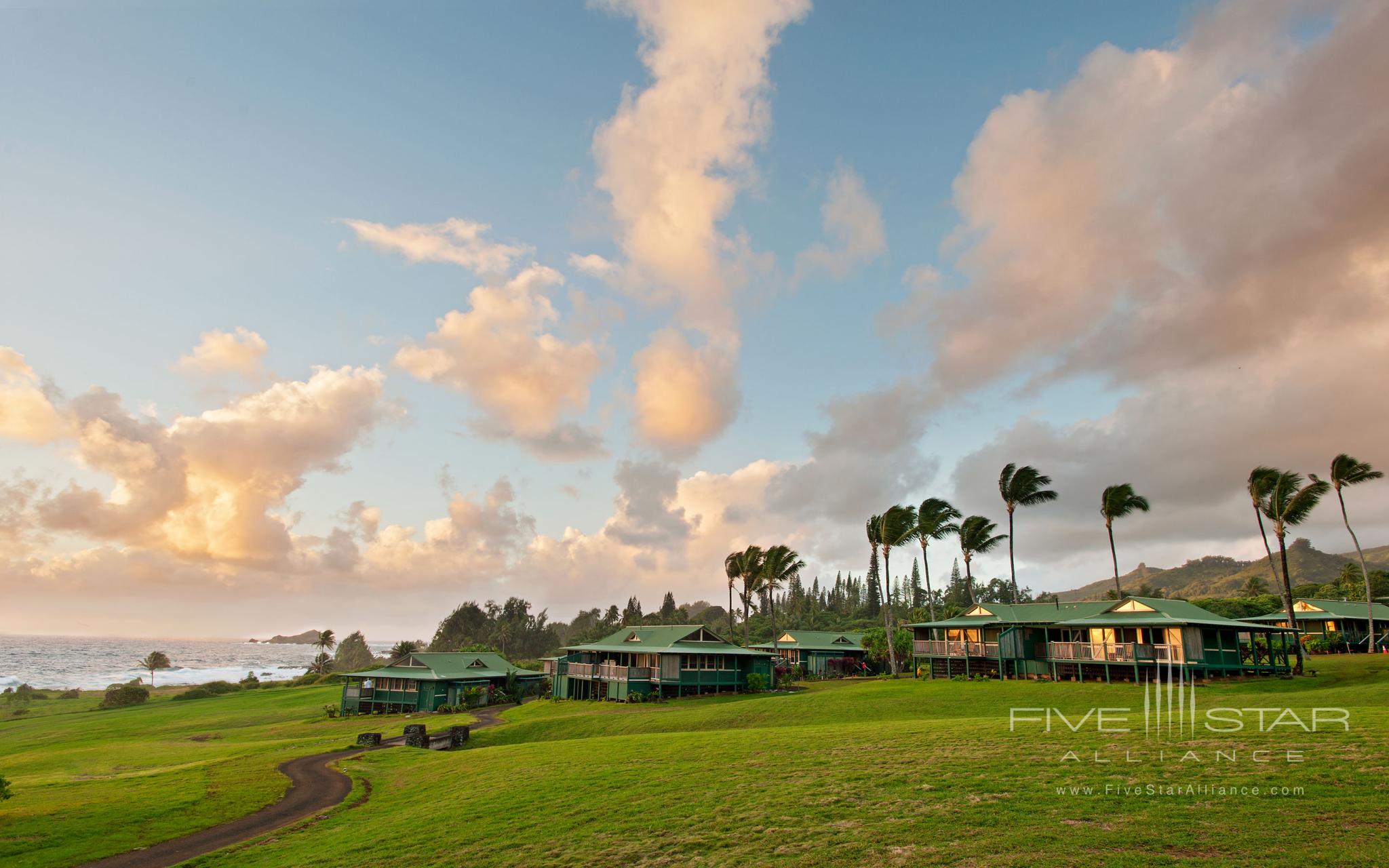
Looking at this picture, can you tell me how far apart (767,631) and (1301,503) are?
79.6m

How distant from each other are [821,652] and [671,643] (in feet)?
82.3

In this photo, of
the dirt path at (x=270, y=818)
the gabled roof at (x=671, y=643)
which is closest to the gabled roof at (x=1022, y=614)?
the gabled roof at (x=671, y=643)

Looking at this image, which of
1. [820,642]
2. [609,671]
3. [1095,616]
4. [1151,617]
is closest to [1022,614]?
[1095,616]

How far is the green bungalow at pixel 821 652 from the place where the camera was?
72.0 m

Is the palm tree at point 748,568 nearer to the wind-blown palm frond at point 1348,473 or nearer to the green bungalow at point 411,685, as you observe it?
the green bungalow at point 411,685

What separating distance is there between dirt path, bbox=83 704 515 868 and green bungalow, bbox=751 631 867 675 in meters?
48.2

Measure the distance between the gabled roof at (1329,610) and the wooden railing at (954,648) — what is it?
32.9 m

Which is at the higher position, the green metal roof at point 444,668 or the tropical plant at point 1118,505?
the tropical plant at point 1118,505

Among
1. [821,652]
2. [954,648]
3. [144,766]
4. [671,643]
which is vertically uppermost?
[671,643]

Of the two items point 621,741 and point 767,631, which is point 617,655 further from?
point 767,631

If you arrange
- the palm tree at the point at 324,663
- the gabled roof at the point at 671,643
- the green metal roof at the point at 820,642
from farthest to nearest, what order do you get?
the palm tree at the point at 324,663 → the green metal roof at the point at 820,642 → the gabled roof at the point at 671,643

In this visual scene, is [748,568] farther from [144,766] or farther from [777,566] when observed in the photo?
[144,766]

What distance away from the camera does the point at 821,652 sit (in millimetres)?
73438

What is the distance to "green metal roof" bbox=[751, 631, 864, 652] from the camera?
73500 mm
